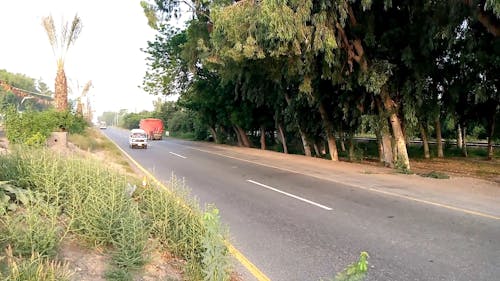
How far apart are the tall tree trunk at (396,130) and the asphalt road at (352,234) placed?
6.58 meters

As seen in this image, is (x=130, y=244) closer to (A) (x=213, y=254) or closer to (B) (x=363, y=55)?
(A) (x=213, y=254)

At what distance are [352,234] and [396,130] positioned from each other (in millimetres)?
11945

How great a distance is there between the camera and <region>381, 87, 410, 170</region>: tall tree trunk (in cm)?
1762

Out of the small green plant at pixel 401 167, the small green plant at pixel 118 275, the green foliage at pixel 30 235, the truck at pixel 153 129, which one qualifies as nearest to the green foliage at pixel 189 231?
the small green plant at pixel 118 275

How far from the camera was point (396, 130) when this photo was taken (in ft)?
59.2

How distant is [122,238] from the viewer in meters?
4.60

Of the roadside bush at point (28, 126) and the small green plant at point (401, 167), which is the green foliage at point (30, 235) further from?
the small green plant at point (401, 167)

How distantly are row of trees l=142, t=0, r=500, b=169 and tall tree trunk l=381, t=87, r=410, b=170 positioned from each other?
4 centimetres

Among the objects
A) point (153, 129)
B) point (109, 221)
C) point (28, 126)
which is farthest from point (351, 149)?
point (153, 129)

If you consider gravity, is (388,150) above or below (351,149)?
above

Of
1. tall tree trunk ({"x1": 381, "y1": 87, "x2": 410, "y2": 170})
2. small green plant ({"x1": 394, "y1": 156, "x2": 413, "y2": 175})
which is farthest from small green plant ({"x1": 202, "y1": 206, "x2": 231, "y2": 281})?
tall tree trunk ({"x1": 381, "y1": 87, "x2": 410, "y2": 170})

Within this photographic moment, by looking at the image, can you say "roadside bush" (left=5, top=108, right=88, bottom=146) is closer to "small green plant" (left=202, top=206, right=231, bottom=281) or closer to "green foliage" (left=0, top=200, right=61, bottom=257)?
"green foliage" (left=0, top=200, right=61, bottom=257)

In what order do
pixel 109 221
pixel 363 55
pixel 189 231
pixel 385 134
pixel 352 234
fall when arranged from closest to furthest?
pixel 109 221 < pixel 189 231 < pixel 352 234 < pixel 363 55 < pixel 385 134

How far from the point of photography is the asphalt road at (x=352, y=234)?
215 inches
